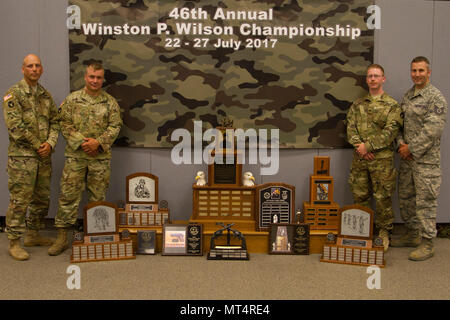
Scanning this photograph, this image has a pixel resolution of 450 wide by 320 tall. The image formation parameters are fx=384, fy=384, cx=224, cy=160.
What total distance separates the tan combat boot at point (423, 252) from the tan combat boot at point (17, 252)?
3.37 meters

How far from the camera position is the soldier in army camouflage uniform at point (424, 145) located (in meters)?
3.34

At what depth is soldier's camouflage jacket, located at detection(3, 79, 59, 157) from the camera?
3324mm

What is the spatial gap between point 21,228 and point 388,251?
132 inches

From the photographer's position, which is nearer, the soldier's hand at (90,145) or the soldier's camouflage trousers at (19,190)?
the soldier's camouflage trousers at (19,190)

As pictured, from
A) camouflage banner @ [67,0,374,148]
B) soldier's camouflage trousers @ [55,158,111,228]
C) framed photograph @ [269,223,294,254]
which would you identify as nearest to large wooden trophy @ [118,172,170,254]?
soldier's camouflage trousers @ [55,158,111,228]

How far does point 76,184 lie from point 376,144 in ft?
9.26

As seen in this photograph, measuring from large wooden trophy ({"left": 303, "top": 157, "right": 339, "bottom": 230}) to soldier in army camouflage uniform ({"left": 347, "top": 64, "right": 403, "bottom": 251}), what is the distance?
279mm

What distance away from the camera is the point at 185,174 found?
161 inches

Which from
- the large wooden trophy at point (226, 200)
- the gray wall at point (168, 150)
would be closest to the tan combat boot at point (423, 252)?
the gray wall at point (168, 150)

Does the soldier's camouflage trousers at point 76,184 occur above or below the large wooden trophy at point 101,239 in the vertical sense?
above

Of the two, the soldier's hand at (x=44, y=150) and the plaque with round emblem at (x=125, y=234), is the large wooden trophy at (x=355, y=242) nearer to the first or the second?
the plaque with round emblem at (x=125, y=234)
